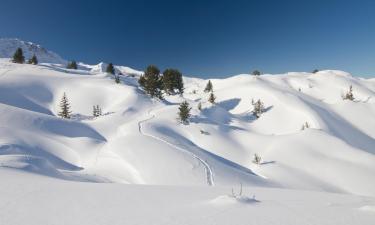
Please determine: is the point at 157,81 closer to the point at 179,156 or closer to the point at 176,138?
the point at 176,138

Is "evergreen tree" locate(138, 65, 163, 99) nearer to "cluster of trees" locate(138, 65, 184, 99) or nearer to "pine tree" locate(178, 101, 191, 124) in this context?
"cluster of trees" locate(138, 65, 184, 99)

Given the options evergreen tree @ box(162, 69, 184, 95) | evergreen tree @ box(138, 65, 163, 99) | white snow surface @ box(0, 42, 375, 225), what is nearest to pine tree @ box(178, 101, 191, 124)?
white snow surface @ box(0, 42, 375, 225)

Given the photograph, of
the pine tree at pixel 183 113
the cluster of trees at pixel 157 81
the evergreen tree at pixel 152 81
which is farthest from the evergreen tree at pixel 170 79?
the pine tree at pixel 183 113

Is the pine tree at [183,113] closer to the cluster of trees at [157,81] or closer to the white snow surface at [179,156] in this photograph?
the white snow surface at [179,156]

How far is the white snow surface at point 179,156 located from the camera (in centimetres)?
544

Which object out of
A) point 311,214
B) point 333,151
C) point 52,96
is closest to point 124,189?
point 311,214

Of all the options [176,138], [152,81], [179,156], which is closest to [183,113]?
[176,138]

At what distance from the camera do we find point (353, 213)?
532 cm

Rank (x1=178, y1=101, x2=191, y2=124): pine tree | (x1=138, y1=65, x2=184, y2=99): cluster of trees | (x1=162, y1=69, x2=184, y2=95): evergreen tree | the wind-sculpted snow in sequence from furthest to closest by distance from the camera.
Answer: (x1=162, y1=69, x2=184, y2=95): evergreen tree → (x1=138, y1=65, x2=184, y2=99): cluster of trees → (x1=178, y1=101, x2=191, y2=124): pine tree → the wind-sculpted snow

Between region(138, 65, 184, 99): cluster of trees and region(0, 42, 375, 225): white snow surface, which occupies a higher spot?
region(138, 65, 184, 99): cluster of trees

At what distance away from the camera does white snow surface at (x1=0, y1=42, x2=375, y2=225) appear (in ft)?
17.8

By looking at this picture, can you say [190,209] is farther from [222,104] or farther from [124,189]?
[222,104]

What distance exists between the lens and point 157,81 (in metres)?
51.4

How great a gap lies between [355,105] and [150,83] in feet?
130
